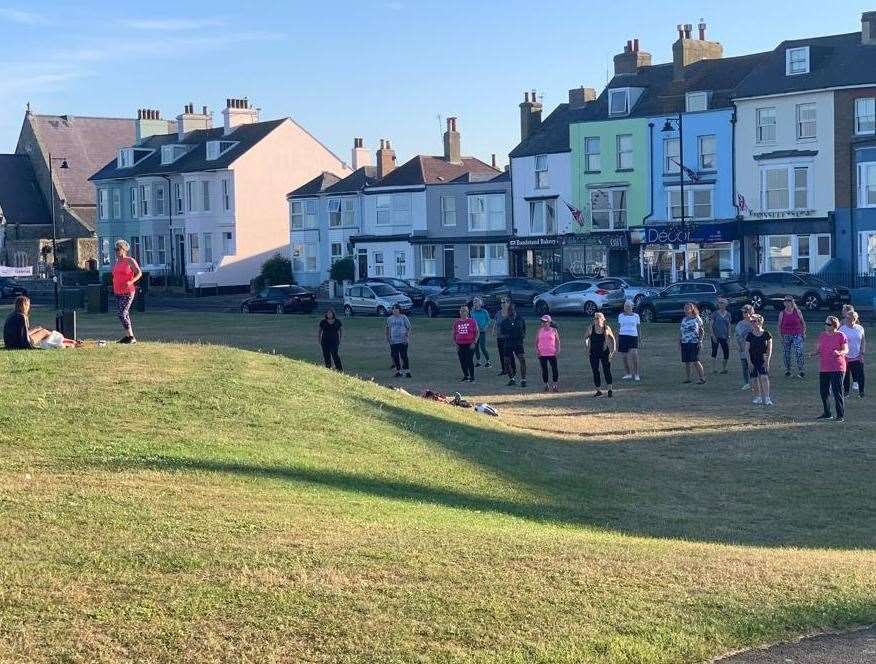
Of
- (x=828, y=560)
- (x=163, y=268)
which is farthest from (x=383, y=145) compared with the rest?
(x=828, y=560)

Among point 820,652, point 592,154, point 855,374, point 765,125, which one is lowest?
point 820,652

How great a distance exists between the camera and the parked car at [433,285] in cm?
6088

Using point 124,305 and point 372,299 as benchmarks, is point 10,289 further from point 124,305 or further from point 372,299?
point 124,305

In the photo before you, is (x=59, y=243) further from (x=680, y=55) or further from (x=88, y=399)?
(x=88, y=399)

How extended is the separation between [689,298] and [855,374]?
21.5 m

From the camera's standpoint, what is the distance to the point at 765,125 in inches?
2413

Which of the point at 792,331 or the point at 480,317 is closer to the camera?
the point at 792,331

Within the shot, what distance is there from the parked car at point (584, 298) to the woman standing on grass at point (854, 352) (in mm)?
25427

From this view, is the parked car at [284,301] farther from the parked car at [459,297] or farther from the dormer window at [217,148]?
the dormer window at [217,148]

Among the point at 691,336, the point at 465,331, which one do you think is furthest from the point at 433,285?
the point at 691,336

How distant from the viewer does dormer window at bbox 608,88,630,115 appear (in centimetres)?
6712

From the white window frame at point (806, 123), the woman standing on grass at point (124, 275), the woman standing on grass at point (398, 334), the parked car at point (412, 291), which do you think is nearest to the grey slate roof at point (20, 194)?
the parked car at point (412, 291)

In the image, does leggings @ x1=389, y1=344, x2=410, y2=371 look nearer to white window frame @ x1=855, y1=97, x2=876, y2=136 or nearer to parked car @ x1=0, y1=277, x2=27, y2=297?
white window frame @ x1=855, y1=97, x2=876, y2=136

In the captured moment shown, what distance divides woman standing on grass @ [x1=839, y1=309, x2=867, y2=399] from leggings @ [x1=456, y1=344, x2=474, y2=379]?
29.0 feet
